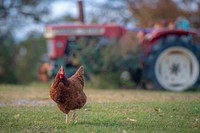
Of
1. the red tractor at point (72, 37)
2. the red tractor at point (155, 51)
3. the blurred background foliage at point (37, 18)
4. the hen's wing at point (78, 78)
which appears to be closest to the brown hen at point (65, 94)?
the hen's wing at point (78, 78)

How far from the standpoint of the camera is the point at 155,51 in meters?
15.9

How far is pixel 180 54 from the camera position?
1630 centimetres

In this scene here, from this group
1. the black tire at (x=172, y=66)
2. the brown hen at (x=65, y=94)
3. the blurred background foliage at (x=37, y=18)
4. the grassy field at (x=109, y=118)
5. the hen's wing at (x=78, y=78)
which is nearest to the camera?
the grassy field at (x=109, y=118)

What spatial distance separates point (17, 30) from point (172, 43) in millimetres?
14618

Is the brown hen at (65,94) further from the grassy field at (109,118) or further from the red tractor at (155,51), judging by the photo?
the red tractor at (155,51)

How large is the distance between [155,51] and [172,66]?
79 cm

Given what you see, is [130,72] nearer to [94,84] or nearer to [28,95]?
[94,84]

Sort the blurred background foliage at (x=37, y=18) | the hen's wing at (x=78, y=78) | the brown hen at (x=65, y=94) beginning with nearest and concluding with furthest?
the brown hen at (x=65, y=94), the hen's wing at (x=78, y=78), the blurred background foliage at (x=37, y=18)

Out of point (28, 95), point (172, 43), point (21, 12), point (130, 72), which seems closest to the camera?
point (28, 95)

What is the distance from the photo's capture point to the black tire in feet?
52.2

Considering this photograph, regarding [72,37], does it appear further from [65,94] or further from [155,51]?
[65,94]

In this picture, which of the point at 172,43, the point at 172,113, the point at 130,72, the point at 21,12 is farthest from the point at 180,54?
the point at 21,12

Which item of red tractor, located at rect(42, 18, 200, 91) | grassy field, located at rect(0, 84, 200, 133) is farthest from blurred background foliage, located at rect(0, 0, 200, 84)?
grassy field, located at rect(0, 84, 200, 133)

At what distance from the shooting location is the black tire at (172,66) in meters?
15.9
